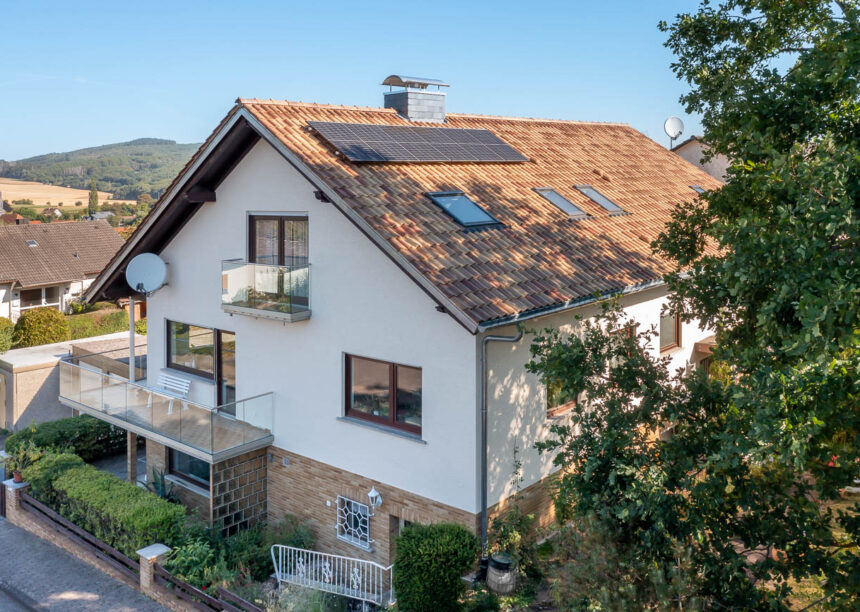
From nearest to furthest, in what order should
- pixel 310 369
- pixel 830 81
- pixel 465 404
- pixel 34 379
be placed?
pixel 830 81 → pixel 465 404 → pixel 310 369 → pixel 34 379

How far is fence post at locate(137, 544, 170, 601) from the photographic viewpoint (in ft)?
42.2

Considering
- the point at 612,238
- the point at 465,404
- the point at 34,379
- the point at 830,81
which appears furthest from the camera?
the point at 34,379

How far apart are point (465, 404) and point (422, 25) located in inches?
366

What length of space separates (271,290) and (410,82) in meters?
6.60

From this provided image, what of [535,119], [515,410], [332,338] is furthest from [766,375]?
[535,119]

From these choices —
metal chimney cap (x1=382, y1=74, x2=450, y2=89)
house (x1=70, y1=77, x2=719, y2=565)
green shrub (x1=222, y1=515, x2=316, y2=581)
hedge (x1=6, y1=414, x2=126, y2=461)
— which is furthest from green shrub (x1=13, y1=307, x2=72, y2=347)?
metal chimney cap (x1=382, y1=74, x2=450, y2=89)

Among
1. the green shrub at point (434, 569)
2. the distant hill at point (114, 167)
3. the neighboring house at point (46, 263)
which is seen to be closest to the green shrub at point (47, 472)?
the green shrub at point (434, 569)

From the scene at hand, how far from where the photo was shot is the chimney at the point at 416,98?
16.9 meters

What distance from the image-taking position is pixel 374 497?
1236cm

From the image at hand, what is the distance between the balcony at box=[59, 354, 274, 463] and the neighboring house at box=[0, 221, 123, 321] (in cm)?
2232

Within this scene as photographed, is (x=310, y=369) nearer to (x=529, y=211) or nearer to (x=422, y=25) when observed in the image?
(x=529, y=211)

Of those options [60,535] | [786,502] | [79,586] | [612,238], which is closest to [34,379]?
[60,535]

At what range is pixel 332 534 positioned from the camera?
44.0 feet

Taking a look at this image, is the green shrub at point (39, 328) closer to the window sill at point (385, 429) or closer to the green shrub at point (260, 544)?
the green shrub at point (260, 544)
